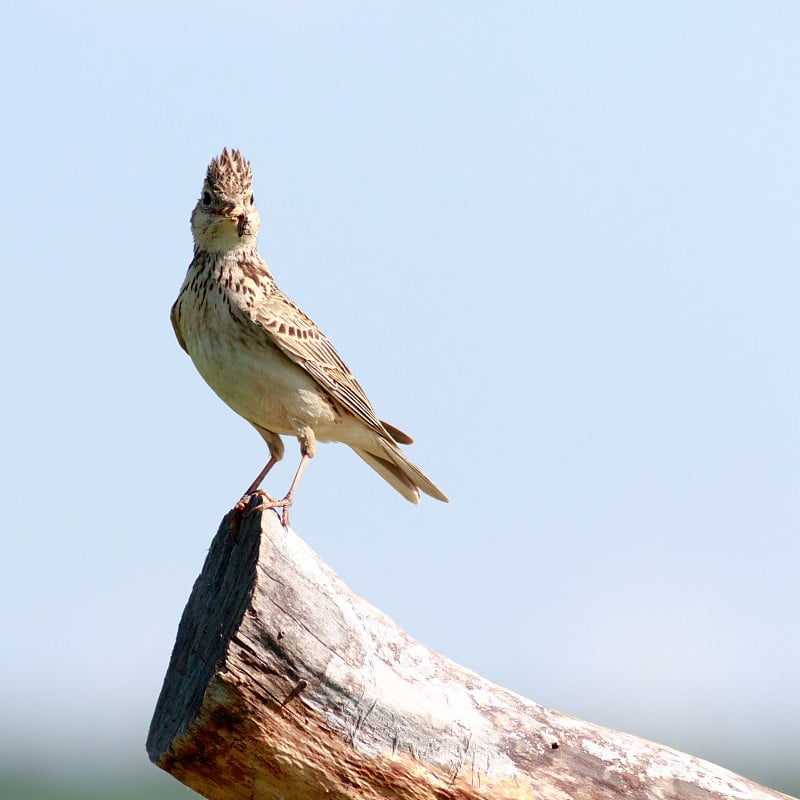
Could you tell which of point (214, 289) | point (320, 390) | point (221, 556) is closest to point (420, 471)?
point (320, 390)

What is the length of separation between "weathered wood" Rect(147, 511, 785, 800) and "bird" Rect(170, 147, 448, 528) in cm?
211

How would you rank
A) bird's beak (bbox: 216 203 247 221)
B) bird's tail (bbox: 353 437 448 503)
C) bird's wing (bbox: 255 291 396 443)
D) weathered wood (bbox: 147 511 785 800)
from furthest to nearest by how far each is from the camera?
bird's tail (bbox: 353 437 448 503), bird's beak (bbox: 216 203 247 221), bird's wing (bbox: 255 291 396 443), weathered wood (bbox: 147 511 785 800)

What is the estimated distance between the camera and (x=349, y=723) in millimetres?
5605

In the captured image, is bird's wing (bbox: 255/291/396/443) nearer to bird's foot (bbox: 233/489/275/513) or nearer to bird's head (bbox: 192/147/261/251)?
bird's head (bbox: 192/147/261/251)

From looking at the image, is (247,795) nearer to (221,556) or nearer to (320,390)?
(221,556)

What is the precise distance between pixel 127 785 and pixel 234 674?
351 inches

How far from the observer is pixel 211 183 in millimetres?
8586

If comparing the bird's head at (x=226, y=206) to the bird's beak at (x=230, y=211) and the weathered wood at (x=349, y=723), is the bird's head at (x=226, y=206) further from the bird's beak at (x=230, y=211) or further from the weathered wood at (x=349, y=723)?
the weathered wood at (x=349, y=723)

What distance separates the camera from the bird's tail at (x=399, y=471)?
30.2 ft

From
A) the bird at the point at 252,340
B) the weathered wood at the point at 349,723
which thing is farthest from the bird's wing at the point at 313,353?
the weathered wood at the point at 349,723

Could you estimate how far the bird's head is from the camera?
855 cm

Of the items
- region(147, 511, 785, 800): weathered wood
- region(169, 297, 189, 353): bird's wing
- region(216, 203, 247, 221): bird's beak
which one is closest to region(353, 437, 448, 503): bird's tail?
region(169, 297, 189, 353): bird's wing

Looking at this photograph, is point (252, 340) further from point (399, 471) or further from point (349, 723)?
point (349, 723)

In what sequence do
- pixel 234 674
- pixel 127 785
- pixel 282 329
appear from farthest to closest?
pixel 127 785 → pixel 282 329 → pixel 234 674
